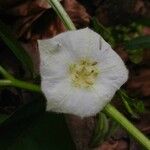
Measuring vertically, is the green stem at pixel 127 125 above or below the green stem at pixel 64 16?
below

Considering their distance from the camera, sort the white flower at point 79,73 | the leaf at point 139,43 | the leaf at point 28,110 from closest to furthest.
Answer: the white flower at point 79,73
the leaf at point 28,110
the leaf at point 139,43

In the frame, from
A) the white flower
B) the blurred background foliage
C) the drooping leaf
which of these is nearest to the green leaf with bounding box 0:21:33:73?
the blurred background foliage

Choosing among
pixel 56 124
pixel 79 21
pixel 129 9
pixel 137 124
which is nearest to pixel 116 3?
pixel 129 9

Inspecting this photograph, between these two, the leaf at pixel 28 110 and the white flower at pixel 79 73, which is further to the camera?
the leaf at pixel 28 110

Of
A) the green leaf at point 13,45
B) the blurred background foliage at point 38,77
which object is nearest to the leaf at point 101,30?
the blurred background foliage at point 38,77

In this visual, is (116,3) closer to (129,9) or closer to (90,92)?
(129,9)

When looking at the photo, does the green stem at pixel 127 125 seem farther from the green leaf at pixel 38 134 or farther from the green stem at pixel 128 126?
the green leaf at pixel 38 134

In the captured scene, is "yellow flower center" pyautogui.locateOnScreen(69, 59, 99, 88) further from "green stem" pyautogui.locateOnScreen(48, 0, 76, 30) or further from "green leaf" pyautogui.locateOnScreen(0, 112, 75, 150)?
"green leaf" pyautogui.locateOnScreen(0, 112, 75, 150)
